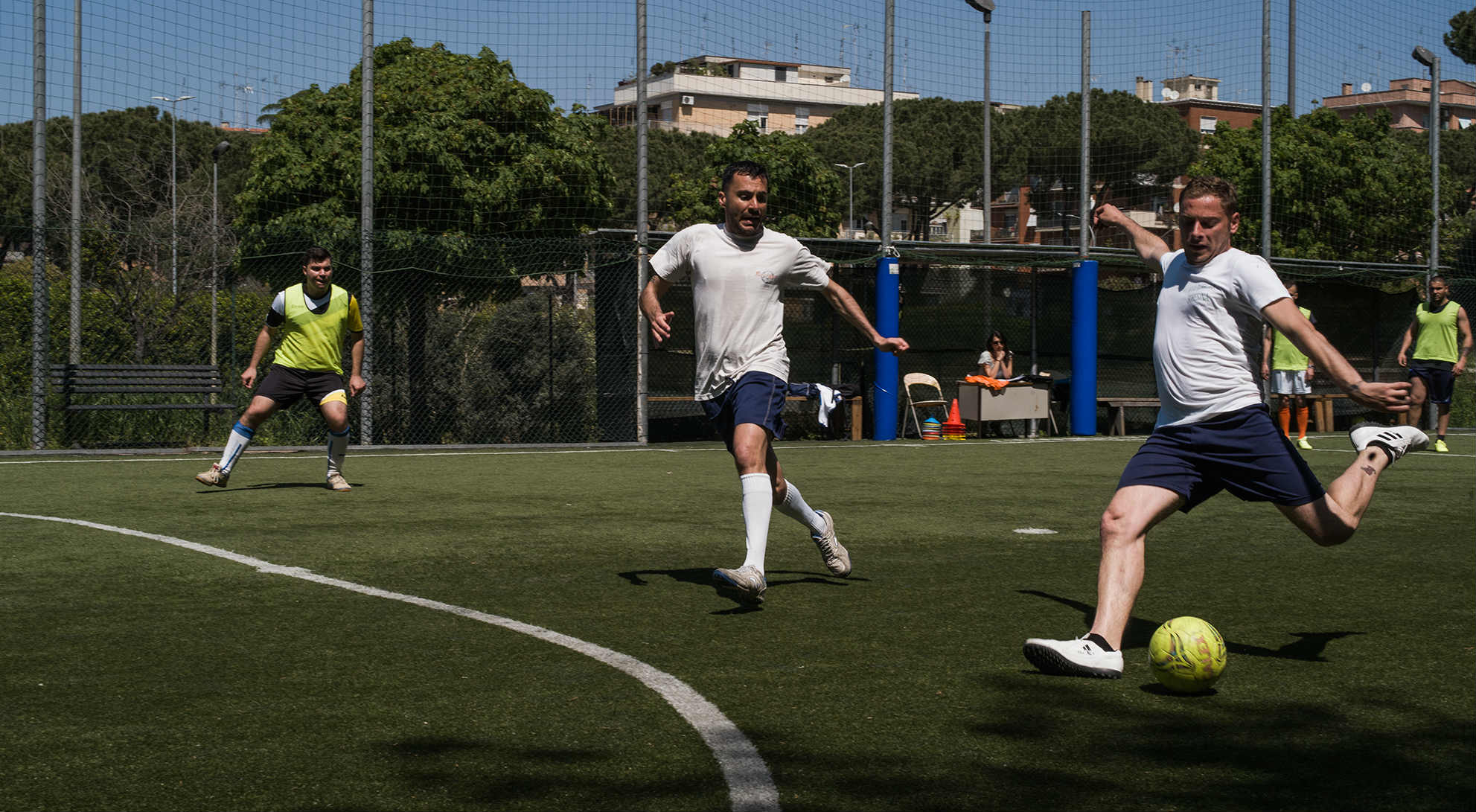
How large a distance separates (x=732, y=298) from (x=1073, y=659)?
251 cm

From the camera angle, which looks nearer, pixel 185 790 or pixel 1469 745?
pixel 185 790

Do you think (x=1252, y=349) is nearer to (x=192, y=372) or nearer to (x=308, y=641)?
(x=308, y=641)

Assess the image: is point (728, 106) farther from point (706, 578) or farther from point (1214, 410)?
point (1214, 410)

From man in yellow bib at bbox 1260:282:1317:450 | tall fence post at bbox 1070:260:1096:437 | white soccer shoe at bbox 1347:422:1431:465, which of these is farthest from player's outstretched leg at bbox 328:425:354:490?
tall fence post at bbox 1070:260:1096:437

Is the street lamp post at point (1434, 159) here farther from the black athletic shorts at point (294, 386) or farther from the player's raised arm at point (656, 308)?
the player's raised arm at point (656, 308)

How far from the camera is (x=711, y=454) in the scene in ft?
52.3

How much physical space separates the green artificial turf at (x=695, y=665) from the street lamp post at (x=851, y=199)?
53.7 meters

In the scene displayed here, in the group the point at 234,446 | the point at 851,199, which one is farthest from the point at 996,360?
the point at 851,199

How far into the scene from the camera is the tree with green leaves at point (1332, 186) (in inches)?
1217

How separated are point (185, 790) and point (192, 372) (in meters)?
13.6

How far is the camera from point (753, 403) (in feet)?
21.1

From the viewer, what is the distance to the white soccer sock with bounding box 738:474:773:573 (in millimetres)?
6188

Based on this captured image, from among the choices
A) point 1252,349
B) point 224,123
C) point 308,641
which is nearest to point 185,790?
point 308,641

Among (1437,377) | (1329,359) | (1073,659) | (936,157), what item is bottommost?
(1073,659)
